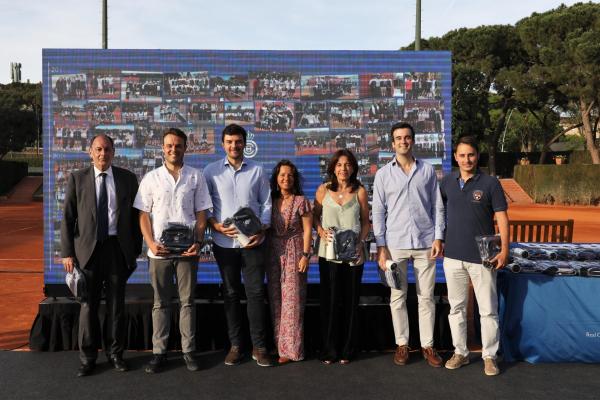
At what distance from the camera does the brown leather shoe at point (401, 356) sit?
12.8 feet

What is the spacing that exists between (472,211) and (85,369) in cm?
305

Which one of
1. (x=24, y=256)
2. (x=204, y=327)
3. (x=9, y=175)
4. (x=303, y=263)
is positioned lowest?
(x=24, y=256)

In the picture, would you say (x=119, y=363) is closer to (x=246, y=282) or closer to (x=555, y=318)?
(x=246, y=282)

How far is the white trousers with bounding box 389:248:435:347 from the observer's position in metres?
3.80

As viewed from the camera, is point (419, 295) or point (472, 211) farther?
point (419, 295)

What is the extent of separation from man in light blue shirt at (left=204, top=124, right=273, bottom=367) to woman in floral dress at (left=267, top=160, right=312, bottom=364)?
10cm

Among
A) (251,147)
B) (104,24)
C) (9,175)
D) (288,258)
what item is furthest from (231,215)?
(9,175)

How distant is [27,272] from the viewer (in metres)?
7.80

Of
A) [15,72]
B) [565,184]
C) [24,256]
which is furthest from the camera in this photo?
[15,72]

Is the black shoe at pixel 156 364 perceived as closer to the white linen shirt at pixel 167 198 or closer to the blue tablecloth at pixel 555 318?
the white linen shirt at pixel 167 198

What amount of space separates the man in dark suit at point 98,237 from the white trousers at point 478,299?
7.88 ft

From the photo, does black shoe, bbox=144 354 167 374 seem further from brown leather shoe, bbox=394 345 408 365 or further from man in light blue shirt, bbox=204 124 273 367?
brown leather shoe, bbox=394 345 408 365

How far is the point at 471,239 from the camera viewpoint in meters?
3.67

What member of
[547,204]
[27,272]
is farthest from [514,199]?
[27,272]
